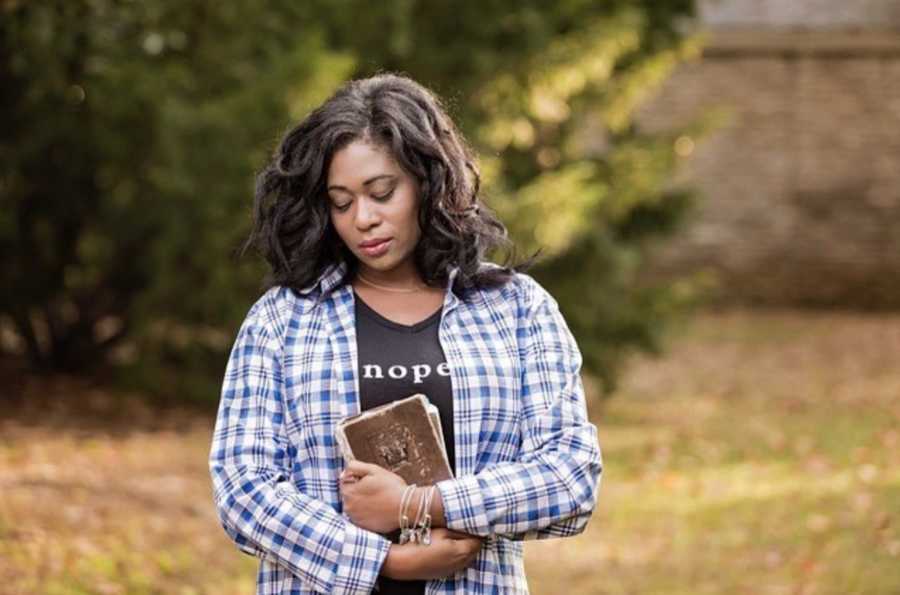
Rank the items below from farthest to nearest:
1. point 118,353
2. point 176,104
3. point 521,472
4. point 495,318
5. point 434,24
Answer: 1. point 118,353
2. point 434,24
3. point 176,104
4. point 495,318
5. point 521,472

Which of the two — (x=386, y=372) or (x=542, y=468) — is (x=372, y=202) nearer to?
(x=386, y=372)

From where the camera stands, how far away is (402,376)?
9.04 feet

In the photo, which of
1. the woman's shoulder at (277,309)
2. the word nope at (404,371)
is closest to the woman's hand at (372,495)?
the word nope at (404,371)

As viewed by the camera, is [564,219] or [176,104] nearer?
[176,104]

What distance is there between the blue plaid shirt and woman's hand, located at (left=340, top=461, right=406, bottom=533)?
0.11ft

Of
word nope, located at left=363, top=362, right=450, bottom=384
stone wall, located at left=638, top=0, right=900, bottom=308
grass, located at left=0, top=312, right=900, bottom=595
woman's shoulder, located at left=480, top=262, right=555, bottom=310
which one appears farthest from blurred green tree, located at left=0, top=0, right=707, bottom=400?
stone wall, located at left=638, top=0, right=900, bottom=308

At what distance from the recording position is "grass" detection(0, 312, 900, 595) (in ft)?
21.0

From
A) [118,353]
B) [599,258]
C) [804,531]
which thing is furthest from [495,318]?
[118,353]

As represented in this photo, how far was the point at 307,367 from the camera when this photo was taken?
275 cm

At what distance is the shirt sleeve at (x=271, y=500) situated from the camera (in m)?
2.63

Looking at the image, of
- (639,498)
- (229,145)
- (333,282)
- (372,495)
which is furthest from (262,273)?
(372,495)

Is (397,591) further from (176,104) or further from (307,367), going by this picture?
(176,104)

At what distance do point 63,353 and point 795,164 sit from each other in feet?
35.9

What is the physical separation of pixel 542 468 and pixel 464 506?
0.17 m
